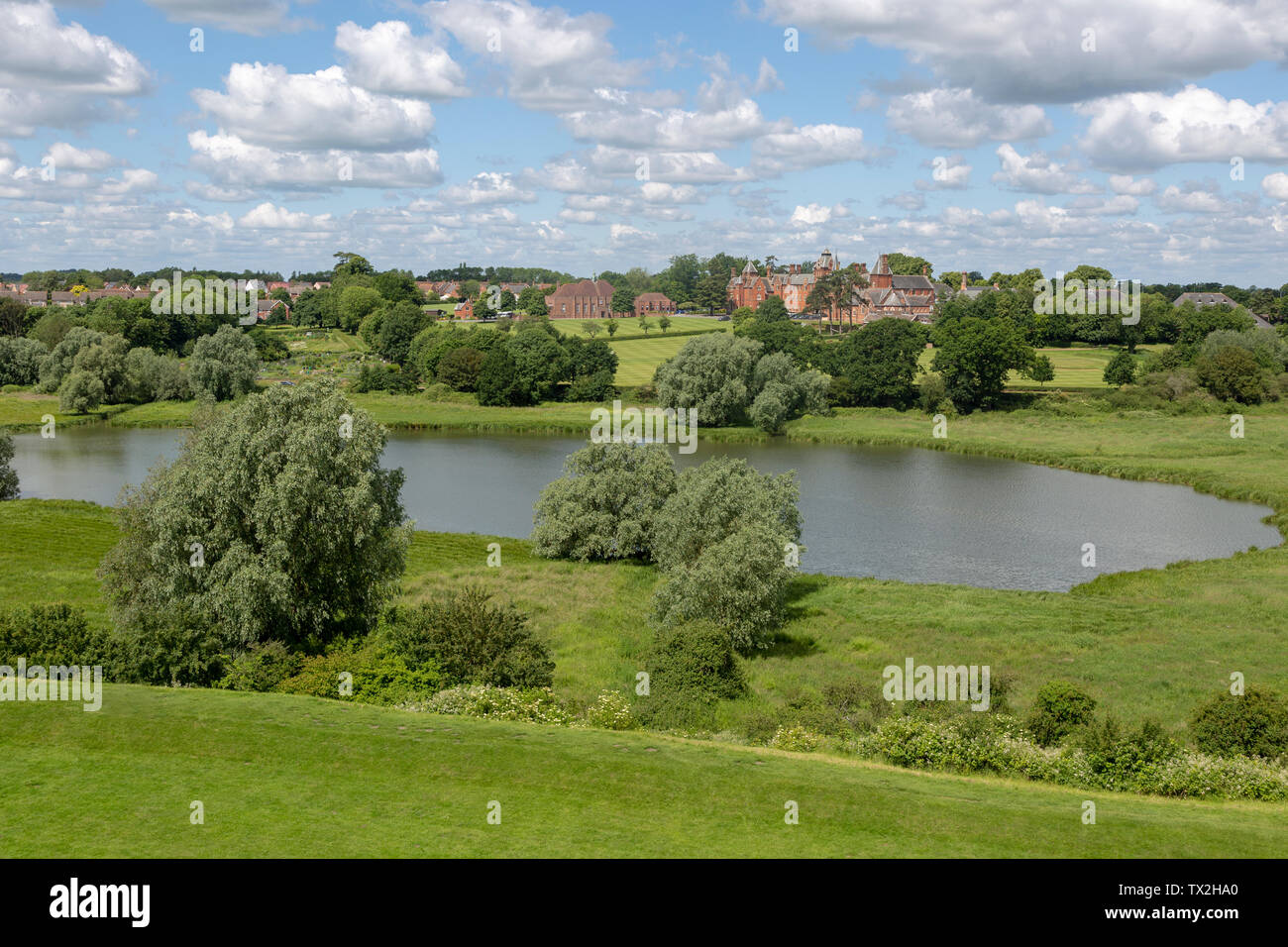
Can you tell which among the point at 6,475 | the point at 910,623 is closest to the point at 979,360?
the point at 910,623

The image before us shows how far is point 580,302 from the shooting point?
19350 centimetres

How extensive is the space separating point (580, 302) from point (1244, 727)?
585ft

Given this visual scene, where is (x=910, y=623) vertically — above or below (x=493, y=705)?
below

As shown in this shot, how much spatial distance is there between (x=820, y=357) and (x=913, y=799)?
92.8 meters

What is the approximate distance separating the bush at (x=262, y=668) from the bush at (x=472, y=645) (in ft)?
8.16

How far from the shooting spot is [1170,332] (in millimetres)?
125188

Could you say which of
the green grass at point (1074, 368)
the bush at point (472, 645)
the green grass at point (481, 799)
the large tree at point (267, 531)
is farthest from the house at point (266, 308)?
the green grass at point (481, 799)

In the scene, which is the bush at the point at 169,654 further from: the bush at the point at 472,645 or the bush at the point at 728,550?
the bush at the point at 728,550

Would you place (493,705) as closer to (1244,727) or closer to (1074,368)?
(1244,727)

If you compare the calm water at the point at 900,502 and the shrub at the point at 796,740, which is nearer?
the shrub at the point at 796,740

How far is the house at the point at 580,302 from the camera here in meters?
192

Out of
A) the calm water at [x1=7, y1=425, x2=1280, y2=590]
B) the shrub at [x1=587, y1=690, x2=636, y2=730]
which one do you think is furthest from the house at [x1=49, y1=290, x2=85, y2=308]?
the shrub at [x1=587, y1=690, x2=636, y2=730]
